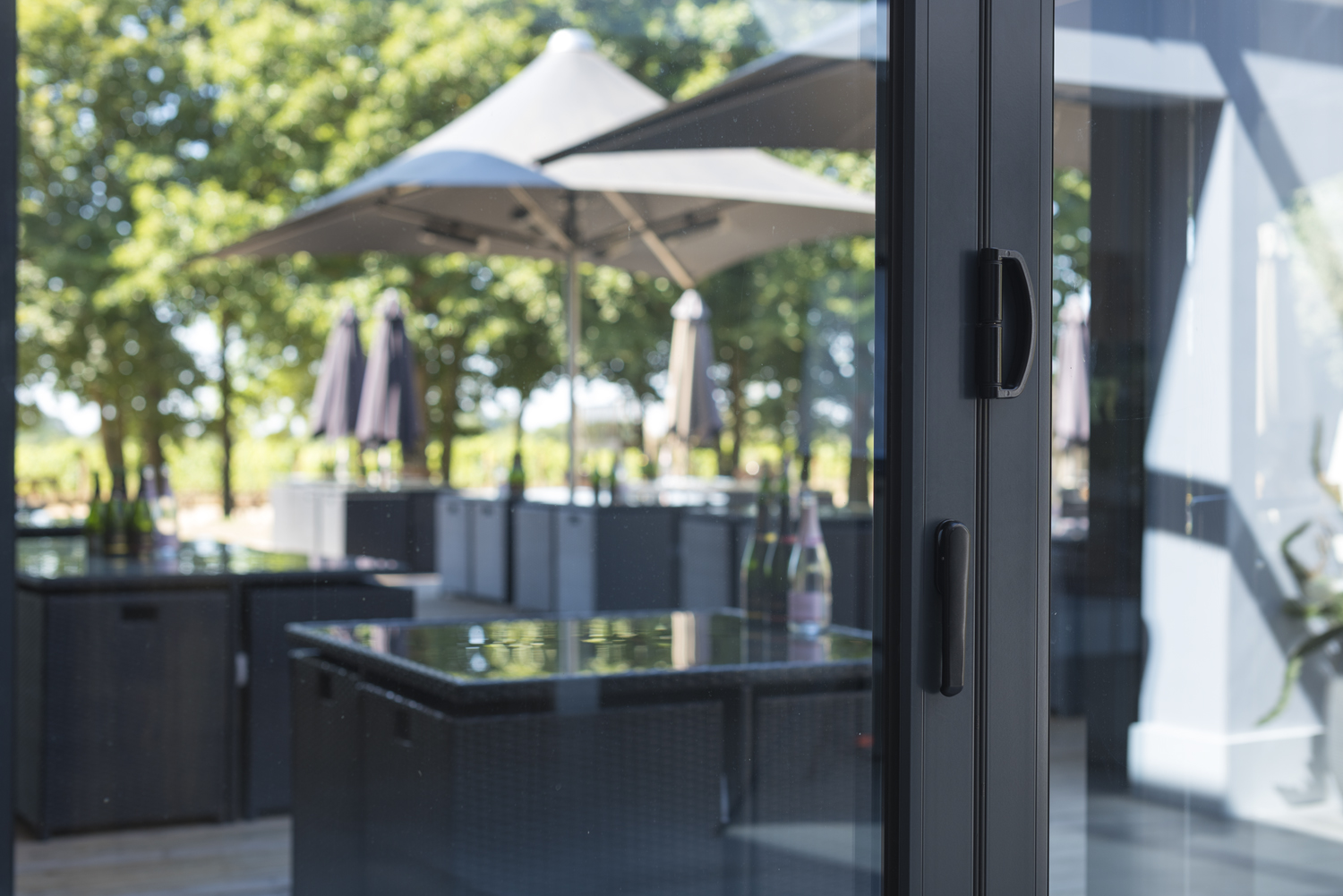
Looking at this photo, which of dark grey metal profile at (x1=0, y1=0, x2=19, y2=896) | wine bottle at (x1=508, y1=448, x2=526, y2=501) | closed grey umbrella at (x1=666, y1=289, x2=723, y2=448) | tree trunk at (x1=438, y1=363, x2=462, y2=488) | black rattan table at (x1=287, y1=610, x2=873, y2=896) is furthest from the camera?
tree trunk at (x1=438, y1=363, x2=462, y2=488)

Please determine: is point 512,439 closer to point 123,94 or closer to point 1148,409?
point 1148,409

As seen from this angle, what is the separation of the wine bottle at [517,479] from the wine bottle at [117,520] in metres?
1.30

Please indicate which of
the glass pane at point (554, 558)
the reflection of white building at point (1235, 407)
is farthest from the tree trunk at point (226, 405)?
the reflection of white building at point (1235, 407)

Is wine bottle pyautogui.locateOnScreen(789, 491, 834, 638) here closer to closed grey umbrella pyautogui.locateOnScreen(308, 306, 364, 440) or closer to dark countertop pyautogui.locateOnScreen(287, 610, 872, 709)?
dark countertop pyautogui.locateOnScreen(287, 610, 872, 709)

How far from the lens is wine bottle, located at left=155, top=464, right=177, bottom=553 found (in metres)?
3.31

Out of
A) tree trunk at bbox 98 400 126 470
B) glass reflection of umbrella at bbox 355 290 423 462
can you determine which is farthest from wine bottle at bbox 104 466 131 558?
tree trunk at bbox 98 400 126 470

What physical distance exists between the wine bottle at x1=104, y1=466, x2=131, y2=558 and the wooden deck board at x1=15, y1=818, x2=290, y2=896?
735mm

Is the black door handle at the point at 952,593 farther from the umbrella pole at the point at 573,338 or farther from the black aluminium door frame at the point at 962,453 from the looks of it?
the umbrella pole at the point at 573,338

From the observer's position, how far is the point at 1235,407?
147 cm

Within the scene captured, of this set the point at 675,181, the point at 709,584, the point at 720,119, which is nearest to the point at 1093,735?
the point at 709,584

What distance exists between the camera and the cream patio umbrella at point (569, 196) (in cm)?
288

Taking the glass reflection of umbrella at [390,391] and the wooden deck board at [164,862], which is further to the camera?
the glass reflection of umbrella at [390,391]

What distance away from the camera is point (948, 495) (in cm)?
109

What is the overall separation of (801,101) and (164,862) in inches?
88.0
